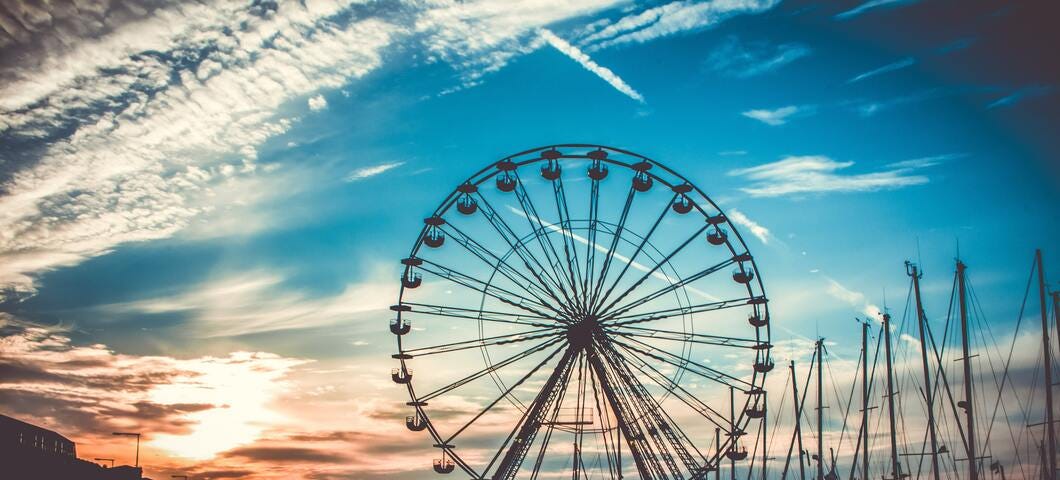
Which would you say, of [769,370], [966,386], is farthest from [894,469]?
[769,370]

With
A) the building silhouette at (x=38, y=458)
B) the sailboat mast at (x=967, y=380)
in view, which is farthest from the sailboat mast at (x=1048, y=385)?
the building silhouette at (x=38, y=458)

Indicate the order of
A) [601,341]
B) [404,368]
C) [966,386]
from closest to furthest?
[601,341] → [404,368] → [966,386]

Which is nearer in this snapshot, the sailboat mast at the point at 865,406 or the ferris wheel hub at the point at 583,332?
the ferris wheel hub at the point at 583,332

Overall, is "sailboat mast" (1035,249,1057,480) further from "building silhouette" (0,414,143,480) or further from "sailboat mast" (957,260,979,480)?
"building silhouette" (0,414,143,480)

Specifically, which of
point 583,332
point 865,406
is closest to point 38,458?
point 583,332

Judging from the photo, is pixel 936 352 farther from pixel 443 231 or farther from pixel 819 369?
pixel 443 231

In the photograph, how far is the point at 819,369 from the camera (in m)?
73.7

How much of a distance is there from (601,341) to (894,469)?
103 ft

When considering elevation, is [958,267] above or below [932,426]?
above

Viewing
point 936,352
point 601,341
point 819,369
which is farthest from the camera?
point 819,369

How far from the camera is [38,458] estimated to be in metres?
61.4

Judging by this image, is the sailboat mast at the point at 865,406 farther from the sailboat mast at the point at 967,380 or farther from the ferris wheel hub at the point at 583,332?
the ferris wheel hub at the point at 583,332

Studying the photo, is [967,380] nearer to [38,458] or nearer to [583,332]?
[583,332]

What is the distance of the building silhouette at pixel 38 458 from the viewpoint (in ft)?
189
